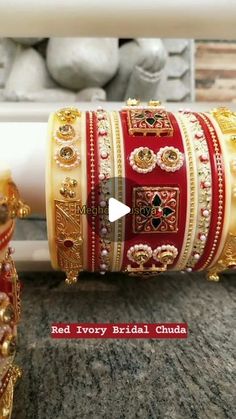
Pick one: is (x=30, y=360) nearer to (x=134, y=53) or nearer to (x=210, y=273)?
(x=210, y=273)

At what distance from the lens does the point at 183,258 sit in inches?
22.5

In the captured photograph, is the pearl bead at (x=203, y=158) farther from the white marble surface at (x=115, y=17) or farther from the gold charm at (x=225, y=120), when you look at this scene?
the white marble surface at (x=115, y=17)

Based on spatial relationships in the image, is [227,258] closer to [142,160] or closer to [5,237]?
[142,160]

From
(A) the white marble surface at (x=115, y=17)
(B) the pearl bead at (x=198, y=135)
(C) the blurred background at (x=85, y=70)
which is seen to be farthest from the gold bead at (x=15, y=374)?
(C) the blurred background at (x=85, y=70)

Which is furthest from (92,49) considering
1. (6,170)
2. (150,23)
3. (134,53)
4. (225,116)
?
(6,170)

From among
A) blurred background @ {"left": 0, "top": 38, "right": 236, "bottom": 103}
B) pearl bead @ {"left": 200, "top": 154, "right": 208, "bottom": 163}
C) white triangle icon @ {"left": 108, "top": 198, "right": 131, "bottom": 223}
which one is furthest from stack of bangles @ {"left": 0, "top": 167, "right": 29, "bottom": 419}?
blurred background @ {"left": 0, "top": 38, "right": 236, "bottom": 103}

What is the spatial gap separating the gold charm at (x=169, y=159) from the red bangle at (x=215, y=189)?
4 centimetres

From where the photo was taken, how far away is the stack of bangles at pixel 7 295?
0.41m

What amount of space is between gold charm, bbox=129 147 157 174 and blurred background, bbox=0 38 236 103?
0.65m

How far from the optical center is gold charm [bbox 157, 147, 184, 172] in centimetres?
52

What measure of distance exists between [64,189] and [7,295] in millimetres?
135

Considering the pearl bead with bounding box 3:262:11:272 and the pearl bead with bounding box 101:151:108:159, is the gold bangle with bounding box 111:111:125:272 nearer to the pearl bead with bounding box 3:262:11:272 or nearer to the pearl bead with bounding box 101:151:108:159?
the pearl bead with bounding box 101:151:108:159

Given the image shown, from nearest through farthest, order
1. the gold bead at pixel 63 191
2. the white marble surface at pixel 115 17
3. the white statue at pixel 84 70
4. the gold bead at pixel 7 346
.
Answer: the gold bead at pixel 7 346
the gold bead at pixel 63 191
the white marble surface at pixel 115 17
the white statue at pixel 84 70

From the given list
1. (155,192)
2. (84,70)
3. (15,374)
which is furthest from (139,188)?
(84,70)
